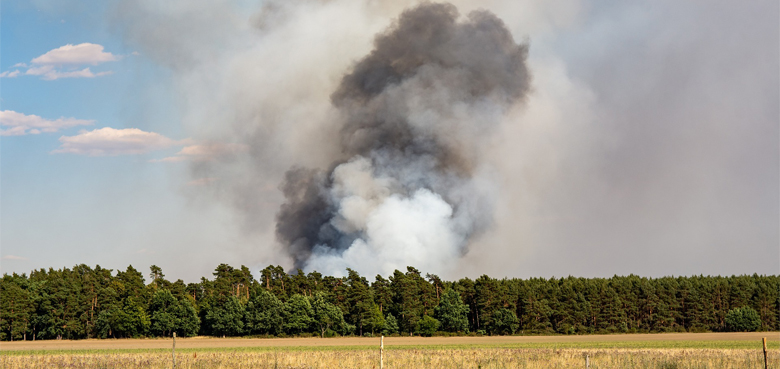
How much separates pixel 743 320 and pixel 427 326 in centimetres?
5586

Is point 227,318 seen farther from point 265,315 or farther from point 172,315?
point 172,315

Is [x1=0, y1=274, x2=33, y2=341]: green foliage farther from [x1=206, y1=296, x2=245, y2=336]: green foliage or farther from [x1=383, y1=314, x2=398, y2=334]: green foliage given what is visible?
[x1=383, y1=314, x2=398, y2=334]: green foliage

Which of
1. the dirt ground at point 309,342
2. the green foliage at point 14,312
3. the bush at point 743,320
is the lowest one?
the dirt ground at point 309,342

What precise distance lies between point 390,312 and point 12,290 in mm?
62689

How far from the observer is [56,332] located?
121m

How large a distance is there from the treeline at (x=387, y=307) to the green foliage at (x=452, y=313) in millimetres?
182

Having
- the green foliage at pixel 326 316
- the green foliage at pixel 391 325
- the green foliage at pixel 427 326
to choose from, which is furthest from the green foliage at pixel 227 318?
the green foliage at pixel 427 326

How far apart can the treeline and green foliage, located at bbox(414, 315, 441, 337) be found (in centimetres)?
17

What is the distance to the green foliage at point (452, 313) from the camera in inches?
4769

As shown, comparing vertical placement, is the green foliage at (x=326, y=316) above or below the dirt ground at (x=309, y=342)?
above

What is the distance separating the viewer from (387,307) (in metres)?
128

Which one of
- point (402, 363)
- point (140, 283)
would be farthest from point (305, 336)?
point (402, 363)

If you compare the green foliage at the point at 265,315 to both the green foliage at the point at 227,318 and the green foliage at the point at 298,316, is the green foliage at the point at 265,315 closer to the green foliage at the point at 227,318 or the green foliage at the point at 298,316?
the green foliage at the point at 298,316

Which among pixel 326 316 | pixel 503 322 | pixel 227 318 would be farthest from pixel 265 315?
pixel 503 322
